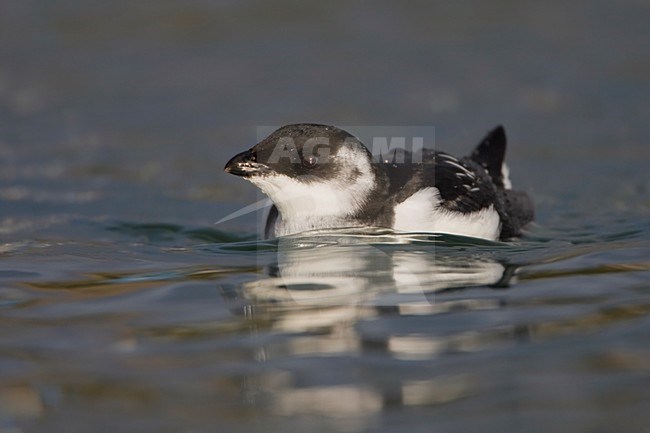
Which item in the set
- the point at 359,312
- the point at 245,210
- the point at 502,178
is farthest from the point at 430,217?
the point at 245,210

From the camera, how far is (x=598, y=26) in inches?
556

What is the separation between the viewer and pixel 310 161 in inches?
251

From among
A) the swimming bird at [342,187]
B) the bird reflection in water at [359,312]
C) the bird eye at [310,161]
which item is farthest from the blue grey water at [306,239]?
the bird eye at [310,161]

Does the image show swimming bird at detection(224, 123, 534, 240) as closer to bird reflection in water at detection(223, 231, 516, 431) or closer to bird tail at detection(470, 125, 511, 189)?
bird reflection in water at detection(223, 231, 516, 431)

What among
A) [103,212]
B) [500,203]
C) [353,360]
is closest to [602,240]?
[500,203]

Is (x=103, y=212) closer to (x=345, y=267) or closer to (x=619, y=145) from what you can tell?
(x=345, y=267)

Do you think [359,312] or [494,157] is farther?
[494,157]

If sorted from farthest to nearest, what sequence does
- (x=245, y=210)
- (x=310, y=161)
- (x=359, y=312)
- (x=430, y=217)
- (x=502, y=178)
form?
(x=245, y=210)
(x=502, y=178)
(x=430, y=217)
(x=310, y=161)
(x=359, y=312)

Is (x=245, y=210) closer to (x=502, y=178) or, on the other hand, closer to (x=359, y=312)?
(x=502, y=178)

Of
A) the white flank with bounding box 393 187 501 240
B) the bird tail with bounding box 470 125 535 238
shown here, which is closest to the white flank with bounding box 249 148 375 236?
the white flank with bounding box 393 187 501 240

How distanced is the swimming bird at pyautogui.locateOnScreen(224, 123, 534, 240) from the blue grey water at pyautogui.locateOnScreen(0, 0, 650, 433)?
160 millimetres

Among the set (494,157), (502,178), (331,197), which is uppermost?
(494,157)

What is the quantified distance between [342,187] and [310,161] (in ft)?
0.99

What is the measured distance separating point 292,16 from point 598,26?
14.3 ft
